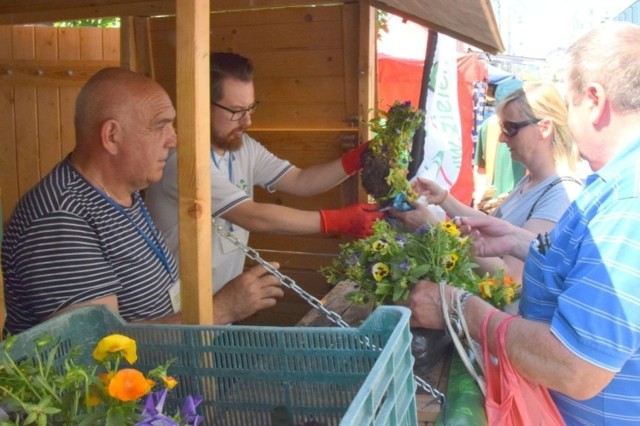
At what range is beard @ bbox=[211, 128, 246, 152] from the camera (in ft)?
10.2

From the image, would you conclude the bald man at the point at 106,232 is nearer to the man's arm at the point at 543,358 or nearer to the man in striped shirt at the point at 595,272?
the man's arm at the point at 543,358

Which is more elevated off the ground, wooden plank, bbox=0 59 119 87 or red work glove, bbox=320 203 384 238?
wooden plank, bbox=0 59 119 87

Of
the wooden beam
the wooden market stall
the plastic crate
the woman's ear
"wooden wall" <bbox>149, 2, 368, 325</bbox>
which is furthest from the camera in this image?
"wooden wall" <bbox>149, 2, 368, 325</bbox>

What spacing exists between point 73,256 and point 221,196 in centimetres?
91

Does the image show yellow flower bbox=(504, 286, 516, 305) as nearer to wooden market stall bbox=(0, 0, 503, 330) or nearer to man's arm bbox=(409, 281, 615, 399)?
man's arm bbox=(409, 281, 615, 399)

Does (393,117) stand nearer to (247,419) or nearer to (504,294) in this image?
(504,294)

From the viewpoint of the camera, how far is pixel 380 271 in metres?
2.20

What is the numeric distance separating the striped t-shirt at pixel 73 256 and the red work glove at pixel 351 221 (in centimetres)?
86

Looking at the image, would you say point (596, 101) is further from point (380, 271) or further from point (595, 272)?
point (380, 271)

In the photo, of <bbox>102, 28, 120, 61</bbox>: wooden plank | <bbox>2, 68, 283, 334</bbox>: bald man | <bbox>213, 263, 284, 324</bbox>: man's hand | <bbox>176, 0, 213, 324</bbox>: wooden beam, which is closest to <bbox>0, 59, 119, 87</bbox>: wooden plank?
<bbox>102, 28, 120, 61</bbox>: wooden plank

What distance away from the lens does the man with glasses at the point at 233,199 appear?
285 centimetres

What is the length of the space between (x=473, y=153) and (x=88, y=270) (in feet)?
Result: 22.8

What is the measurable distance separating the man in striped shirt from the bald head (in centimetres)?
130

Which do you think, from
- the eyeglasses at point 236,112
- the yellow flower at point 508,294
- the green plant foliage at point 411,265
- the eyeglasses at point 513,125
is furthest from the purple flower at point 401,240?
the eyeglasses at point 513,125
